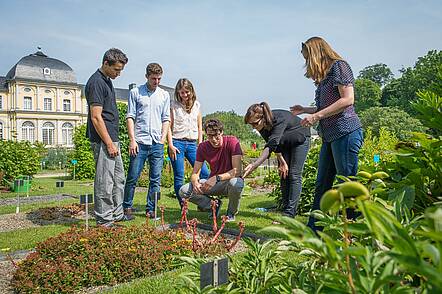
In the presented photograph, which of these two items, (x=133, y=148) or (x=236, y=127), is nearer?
(x=133, y=148)

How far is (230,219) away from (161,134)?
5.15 ft

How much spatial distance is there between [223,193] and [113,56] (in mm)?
2062

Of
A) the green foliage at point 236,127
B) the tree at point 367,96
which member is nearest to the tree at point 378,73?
the tree at point 367,96

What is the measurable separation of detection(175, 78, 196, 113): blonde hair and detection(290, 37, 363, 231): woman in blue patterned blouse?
2.04m

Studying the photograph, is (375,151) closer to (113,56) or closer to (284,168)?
(284,168)

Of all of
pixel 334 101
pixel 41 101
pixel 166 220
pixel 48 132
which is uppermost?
pixel 41 101

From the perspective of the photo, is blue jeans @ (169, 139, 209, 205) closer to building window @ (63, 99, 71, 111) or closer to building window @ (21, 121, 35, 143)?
building window @ (21, 121, 35, 143)

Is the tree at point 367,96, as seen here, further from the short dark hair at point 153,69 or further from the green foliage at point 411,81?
the short dark hair at point 153,69

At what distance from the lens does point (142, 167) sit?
5.47 meters

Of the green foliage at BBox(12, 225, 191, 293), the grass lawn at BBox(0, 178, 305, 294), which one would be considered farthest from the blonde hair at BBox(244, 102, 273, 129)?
the green foliage at BBox(12, 225, 191, 293)

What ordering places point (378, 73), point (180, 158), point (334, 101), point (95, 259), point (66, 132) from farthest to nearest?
1. point (378, 73)
2. point (66, 132)
3. point (180, 158)
4. point (334, 101)
5. point (95, 259)

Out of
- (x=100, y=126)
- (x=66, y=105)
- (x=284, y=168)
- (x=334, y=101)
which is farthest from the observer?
(x=66, y=105)

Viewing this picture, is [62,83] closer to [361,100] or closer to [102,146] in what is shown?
[361,100]

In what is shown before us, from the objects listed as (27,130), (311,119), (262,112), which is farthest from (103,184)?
(27,130)
